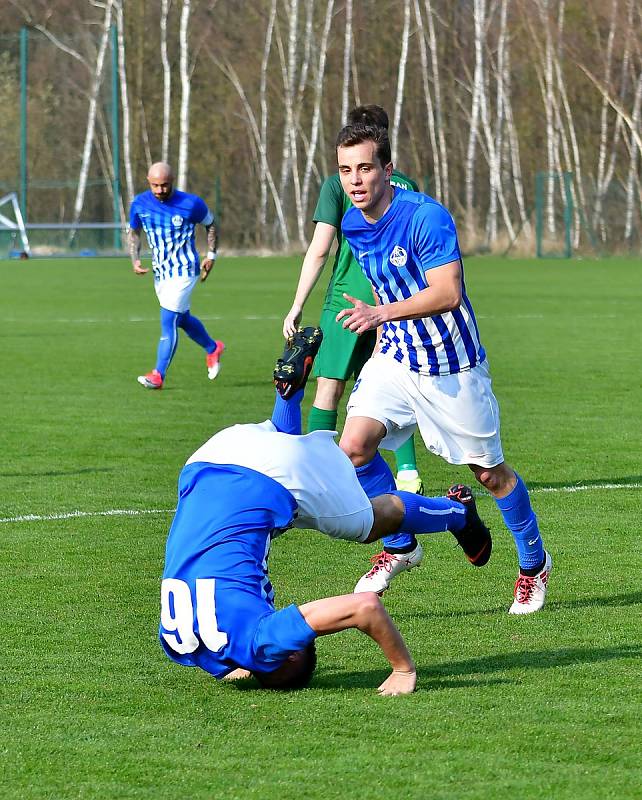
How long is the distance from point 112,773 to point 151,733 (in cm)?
35

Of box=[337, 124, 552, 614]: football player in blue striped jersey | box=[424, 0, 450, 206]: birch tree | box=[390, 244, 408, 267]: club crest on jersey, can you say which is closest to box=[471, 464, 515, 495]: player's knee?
box=[337, 124, 552, 614]: football player in blue striped jersey

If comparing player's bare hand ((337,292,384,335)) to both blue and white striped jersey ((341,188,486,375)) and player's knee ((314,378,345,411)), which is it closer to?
blue and white striped jersey ((341,188,486,375))

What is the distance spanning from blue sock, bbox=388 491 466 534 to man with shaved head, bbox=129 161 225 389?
8677mm

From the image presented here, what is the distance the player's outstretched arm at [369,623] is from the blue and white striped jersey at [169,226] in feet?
33.2

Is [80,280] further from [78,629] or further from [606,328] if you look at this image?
[78,629]

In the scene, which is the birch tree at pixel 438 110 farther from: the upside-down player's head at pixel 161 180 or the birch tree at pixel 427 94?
the upside-down player's head at pixel 161 180

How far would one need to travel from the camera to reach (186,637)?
4641 mm

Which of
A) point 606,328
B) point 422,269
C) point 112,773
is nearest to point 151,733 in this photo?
point 112,773

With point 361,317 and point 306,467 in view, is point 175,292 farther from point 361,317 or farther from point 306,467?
point 306,467

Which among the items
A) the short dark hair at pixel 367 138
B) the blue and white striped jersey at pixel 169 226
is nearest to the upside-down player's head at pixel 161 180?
the blue and white striped jersey at pixel 169 226

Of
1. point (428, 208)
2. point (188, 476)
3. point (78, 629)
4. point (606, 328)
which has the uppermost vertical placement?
point (428, 208)

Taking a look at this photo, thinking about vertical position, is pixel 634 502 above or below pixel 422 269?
below

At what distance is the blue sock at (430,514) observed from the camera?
548 centimetres

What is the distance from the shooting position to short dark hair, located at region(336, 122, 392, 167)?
563 cm
